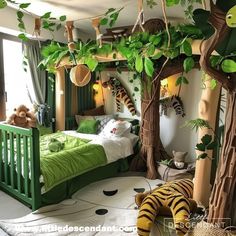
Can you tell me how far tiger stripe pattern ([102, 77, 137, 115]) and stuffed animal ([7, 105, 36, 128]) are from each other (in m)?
1.51

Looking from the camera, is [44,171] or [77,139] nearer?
[44,171]

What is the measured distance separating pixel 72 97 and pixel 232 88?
342 centimetres

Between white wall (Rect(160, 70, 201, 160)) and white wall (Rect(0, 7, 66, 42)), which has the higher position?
white wall (Rect(0, 7, 66, 42))

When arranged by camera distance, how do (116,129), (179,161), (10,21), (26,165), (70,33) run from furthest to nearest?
(116,129)
(179,161)
(10,21)
(26,165)
(70,33)

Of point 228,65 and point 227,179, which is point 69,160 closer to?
point 227,179

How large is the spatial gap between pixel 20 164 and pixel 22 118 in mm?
1047

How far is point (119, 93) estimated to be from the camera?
4266mm

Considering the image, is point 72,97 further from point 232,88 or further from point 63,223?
point 232,88

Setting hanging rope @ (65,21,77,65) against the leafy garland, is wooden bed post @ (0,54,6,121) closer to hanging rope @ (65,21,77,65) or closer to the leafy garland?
Answer: the leafy garland

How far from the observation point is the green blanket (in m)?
2.46

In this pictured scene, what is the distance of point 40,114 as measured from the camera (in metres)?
3.88

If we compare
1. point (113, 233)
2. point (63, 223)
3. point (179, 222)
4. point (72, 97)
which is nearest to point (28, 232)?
point (63, 223)

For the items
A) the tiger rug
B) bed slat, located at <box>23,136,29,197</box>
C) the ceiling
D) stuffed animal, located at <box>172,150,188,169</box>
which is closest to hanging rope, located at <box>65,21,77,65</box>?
the ceiling

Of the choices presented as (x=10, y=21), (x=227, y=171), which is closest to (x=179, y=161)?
(x=227, y=171)
